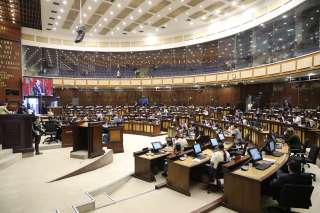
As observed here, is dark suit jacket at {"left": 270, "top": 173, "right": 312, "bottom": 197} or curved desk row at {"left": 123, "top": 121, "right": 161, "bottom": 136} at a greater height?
dark suit jacket at {"left": 270, "top": 173, "right": 312, "bottom": 197}

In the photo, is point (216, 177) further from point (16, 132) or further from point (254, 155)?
point (16, 132)

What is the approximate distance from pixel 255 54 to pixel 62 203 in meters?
15.8

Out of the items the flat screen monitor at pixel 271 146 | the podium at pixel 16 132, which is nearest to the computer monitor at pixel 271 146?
the flat screen monitor at pixel 271 146

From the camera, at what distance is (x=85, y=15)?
17812 mm

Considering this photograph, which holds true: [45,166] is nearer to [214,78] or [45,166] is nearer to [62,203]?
[62,203]

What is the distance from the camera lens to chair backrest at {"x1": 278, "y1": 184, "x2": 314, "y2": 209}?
3736mm

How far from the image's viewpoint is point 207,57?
21.6 meters

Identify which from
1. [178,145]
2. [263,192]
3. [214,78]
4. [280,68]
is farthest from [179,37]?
[263,192]

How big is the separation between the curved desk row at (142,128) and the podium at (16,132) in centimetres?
761

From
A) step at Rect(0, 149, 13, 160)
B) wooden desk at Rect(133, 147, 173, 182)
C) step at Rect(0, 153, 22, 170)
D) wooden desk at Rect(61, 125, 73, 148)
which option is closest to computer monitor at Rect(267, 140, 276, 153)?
wooden desk at Rect(133, 147, 173, 182)

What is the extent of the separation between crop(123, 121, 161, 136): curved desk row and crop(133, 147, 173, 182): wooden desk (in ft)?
22.8

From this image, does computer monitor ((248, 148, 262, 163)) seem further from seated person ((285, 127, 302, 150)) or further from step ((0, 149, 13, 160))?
step ((0, 149, 13, 160))

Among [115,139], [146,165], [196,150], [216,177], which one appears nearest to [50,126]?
[115,139]

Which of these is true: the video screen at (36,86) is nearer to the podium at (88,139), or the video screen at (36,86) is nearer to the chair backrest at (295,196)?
the podium at (88,139)
